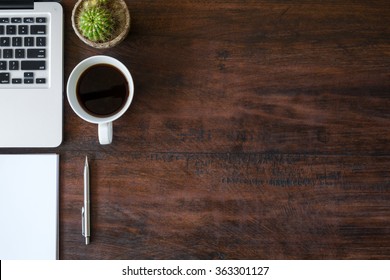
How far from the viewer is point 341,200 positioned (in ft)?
2.49

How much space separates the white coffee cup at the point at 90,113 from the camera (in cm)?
70

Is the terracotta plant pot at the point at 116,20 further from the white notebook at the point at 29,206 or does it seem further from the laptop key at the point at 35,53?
the white notebook at the point at 29,206

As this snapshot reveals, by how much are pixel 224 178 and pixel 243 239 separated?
0.35 feet

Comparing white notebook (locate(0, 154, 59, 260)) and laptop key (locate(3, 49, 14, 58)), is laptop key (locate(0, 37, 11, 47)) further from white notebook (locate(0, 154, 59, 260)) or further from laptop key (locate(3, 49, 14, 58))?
white notebook (locate(0, 154, 59, 260))

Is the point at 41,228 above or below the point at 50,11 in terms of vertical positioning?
below

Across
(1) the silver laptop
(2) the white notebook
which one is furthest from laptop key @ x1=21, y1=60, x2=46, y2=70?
(2) the white notebook

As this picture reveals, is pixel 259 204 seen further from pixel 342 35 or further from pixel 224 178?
pixel 342 35

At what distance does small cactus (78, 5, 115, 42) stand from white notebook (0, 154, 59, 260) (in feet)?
0.68

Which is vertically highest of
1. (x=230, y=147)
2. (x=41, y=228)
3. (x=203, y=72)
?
(x=203, y=72)

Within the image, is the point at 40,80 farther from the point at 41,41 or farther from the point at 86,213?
the point at 86,213

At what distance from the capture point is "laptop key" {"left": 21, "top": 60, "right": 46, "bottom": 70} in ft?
2.42

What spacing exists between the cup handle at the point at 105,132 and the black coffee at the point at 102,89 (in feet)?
0.08

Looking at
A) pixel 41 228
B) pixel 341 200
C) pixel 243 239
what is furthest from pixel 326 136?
pixel 41 228

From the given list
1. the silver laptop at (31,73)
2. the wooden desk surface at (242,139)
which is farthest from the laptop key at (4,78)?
the wooden desk surface at (242,139)
